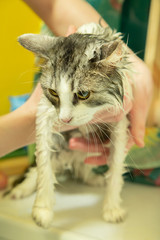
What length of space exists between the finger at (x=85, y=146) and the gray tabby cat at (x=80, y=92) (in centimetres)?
3

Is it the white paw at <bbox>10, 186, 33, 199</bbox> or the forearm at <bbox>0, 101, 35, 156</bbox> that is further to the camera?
the white paw at <bbox>10, 186, 33, 199</bbox>

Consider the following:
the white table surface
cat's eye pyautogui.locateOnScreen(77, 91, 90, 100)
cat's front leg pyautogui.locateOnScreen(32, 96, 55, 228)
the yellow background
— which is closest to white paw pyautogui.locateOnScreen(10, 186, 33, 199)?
the white table surface

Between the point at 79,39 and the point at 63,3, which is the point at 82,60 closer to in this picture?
the point at 79,39

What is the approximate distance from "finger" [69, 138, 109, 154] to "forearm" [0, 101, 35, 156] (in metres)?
0.13

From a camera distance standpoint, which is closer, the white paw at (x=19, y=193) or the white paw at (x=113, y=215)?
the white paw at (x=113, y=215)

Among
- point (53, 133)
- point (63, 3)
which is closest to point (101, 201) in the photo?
point (53, 133)

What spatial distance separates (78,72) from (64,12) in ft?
0.92

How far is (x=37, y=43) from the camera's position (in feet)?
2.27

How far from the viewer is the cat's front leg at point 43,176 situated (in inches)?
32.3

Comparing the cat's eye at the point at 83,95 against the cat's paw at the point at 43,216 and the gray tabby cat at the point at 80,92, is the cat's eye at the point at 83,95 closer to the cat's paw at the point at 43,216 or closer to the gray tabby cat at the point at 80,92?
the gray tabby cat at the point at 80,92

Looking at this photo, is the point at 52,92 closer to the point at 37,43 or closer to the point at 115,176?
the point at 37,43

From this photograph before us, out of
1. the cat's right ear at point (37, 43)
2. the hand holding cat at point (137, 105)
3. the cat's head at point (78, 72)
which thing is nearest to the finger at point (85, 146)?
the hand holding cat at point (137, 105)

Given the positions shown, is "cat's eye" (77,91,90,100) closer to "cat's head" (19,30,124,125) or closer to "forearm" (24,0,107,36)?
"cat's head" (19,30,124,125)

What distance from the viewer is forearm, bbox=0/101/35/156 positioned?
2.78 feet
